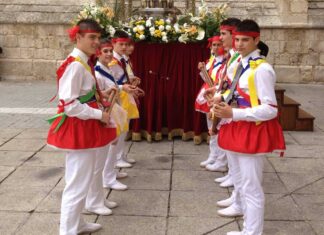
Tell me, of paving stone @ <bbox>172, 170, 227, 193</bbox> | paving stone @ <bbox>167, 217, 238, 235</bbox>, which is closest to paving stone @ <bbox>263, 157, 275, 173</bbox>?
paving stone @ <bbox>172, 170, 227, 193</bbox>

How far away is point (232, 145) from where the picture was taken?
360 centimetres

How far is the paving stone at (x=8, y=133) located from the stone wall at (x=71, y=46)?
6323mm

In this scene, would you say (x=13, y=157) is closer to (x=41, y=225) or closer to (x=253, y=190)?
(x=41, y=225)

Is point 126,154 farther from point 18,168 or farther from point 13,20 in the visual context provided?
point 13,20

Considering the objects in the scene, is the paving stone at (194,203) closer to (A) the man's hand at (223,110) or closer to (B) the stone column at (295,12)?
(A) the man's hand at (223,110)

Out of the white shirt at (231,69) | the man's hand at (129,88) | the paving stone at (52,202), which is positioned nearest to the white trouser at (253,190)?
the white shirt at (231,69)

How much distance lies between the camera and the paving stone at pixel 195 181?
5137mm

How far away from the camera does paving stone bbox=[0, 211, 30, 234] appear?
13.1ft

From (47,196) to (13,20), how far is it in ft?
33.3

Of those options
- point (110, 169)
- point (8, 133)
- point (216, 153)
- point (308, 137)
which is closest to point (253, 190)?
point (110, 169)

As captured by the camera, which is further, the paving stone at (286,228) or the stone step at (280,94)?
the stone step at (280,94)

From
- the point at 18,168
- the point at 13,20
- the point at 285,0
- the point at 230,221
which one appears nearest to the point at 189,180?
the point at 230,221

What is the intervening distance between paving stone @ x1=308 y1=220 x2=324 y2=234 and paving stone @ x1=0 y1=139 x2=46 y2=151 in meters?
4.16

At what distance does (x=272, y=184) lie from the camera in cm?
526
